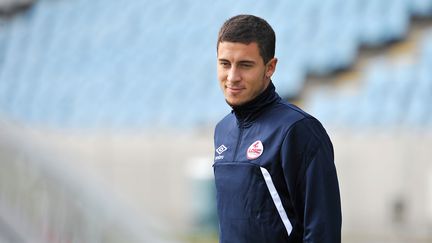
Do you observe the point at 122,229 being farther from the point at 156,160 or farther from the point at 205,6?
the point at 205,6

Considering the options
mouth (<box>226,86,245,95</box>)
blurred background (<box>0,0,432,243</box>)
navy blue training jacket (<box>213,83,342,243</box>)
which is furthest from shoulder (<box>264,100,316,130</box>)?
blurred background (<box>0,0,432,243</box>)

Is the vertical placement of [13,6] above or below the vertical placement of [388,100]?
above

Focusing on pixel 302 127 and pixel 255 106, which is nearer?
pixel 302 127

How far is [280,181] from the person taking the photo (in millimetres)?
2520

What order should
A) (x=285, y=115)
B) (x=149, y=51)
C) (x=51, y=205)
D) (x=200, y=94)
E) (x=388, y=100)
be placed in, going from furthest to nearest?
(x=149, y=51) < (x=200, y=94) < (x=388, y=100) < (x=51, y=205) < (x=285, y=115)

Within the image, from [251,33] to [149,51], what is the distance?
14.4m

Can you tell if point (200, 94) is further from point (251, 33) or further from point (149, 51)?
point (251, 33)

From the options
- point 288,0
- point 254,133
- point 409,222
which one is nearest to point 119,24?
point 288,0

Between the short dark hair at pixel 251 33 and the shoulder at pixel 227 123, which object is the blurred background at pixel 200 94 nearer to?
the shoulder at pixel 227 123

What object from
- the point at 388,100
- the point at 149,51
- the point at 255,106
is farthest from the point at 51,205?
the point at 149,51

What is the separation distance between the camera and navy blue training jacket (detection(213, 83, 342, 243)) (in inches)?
97.3

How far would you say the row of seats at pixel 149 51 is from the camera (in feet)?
46.9

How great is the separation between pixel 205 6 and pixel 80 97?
284cm

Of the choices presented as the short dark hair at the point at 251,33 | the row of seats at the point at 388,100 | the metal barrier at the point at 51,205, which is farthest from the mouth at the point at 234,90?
the row of seats at the point at 388,100
